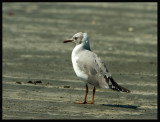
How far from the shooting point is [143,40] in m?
19.3

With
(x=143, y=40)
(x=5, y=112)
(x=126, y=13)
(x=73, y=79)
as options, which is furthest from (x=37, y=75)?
(x=126, y=13)

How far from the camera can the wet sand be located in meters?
9.71

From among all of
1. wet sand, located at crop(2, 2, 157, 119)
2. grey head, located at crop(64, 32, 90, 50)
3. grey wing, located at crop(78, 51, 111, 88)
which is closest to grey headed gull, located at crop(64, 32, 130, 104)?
grey wing, located at crop(78, 51, 111, 88)

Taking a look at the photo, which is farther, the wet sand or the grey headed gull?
the grey headed gull

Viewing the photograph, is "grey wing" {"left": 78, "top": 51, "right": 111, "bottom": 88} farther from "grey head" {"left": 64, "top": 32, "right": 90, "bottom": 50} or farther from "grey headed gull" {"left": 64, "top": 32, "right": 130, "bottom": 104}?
"grey head" {"left": 64, "top": 32, "right": 90, "bottom": 50}

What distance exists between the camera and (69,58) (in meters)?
15.5

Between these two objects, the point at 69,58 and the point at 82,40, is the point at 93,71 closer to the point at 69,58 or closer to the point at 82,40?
the point at 82,40

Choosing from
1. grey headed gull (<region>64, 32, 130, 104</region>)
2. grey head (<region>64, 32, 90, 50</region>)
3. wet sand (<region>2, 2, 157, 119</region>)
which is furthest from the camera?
grey head (<region>64, 32, 90, 50</region>)

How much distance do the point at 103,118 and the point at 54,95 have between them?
217 centimetres

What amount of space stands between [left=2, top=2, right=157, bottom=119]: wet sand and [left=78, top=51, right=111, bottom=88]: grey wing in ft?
1.48

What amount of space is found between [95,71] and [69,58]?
540 centimetres

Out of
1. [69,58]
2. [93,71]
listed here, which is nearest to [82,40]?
[93,71]

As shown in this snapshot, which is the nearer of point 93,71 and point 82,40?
point 93,71

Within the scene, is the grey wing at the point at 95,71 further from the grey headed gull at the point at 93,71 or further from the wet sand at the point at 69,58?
the wet sand at the point at 69,58
